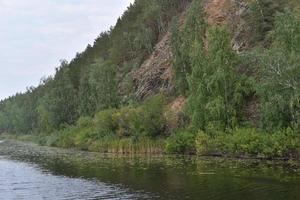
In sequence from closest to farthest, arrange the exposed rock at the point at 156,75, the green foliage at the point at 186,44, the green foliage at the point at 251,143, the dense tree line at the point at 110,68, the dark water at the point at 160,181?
the dark water at the point at 160,181
the green foliage at the point at 251,143
the green foliage at the point at 186,44
the exposed rock at the point at 156,75
the dense tree line at the point at 110,68

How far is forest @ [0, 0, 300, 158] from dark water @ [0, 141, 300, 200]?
7.81 metres

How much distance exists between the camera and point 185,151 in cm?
7869

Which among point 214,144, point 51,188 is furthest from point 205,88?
point 51,188

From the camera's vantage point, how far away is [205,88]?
78500 mm

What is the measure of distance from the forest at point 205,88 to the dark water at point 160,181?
7.81 meters

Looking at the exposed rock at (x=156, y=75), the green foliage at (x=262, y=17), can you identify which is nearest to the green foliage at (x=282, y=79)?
the green foliage at (x=262, y=17)

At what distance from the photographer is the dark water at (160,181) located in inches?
1496

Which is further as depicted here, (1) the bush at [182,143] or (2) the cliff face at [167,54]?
(2) the cliff face at [167,54]

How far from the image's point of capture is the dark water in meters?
38.0

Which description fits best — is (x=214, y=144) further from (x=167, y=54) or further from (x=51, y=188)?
(x=167, y=54)

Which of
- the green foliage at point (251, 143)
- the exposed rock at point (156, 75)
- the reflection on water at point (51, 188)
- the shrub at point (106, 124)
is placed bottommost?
the reflection on water at point (51, 188)

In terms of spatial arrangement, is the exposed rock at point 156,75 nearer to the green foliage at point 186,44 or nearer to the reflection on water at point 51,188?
the green foliage at point 186,44

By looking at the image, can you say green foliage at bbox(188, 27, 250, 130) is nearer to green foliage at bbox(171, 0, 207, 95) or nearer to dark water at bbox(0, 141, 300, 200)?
dark water at bbox(0, 141, 300, 200)

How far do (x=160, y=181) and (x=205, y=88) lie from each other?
Result: 113 ft
